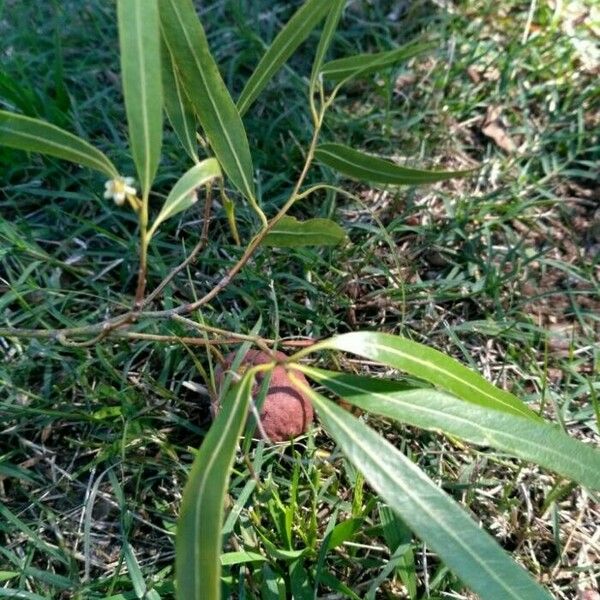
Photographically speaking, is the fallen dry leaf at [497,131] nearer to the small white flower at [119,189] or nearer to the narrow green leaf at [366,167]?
the narrow green leaf at [366,167]

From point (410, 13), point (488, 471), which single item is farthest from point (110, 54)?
point (488, 471)

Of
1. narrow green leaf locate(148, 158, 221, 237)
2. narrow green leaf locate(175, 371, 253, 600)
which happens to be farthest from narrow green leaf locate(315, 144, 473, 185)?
narrow green leaf locate(175, 371, 253, 600)

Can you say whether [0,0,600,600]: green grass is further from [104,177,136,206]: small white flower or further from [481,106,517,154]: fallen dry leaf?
[104,177,136,206]: small white flower

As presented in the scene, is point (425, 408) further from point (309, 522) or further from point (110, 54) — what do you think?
point (110, 54)

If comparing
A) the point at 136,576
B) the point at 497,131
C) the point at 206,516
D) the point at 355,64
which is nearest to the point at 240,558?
the point at 136,576

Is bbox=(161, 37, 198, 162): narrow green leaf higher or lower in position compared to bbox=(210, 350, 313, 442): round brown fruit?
higher

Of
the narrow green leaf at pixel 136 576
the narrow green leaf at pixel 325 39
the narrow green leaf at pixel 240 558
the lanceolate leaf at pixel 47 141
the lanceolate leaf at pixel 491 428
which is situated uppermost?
the lanceolate leaf at pixel 47 141

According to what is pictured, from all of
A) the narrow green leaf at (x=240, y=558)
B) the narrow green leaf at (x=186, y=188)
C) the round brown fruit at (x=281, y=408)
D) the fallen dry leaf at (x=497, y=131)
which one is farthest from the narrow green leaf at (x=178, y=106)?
the fallen dry leaf at (x=497, y=131)
